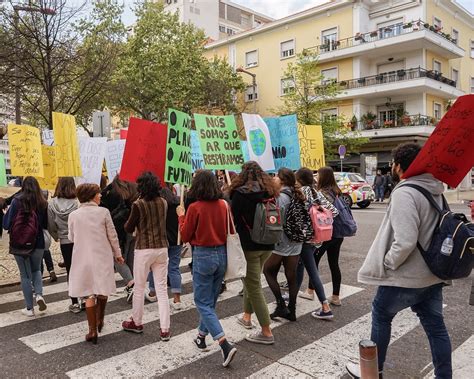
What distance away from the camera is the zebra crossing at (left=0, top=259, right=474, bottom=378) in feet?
12.0

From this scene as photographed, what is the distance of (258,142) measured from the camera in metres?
6.54

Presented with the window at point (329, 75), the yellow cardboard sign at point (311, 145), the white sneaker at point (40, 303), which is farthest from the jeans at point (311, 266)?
the window at point (329, 75)

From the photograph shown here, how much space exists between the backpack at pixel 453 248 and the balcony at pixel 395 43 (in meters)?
27.6

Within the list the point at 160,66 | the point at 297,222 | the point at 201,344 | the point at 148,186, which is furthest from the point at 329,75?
the point at 201,344

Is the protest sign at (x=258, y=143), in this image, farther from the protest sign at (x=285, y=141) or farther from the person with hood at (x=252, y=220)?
the person with hood at (x=252, y=220)

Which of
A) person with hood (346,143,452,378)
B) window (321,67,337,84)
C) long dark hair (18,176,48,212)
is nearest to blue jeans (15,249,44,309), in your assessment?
long dark hair (18,176,48,212)

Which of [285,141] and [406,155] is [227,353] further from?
[285,141]

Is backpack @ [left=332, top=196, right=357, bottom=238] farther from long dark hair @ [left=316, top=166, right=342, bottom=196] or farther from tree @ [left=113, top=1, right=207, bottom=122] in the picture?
tree @ [left=113, top=1, right=207, bottom=122]

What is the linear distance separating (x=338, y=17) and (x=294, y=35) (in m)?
4.05

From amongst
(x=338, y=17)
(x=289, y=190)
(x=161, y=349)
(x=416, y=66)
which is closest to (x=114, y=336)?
(x=161, y=349)

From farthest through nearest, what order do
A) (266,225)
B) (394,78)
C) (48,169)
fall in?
(394,78), (48,169), (266,225)

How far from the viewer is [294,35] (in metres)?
34.2

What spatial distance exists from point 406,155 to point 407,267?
82 cm

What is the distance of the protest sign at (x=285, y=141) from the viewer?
6570 millimetres
